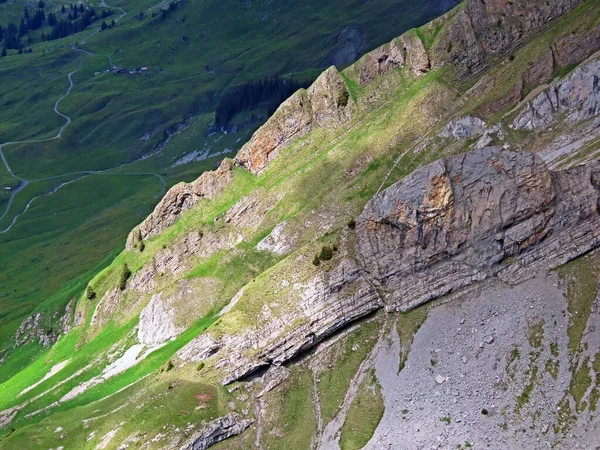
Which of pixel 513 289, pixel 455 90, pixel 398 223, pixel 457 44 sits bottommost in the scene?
pixel 513 289

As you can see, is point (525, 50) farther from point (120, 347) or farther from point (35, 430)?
point (35, 430)

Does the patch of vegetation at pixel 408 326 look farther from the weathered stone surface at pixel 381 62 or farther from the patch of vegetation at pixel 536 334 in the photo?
the weathered stone surface at pixel 381 62

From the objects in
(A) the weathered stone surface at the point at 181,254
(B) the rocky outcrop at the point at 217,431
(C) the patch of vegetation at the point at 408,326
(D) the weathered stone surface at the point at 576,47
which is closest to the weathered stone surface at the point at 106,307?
(A) the weathered stone surface at the point at 181,254

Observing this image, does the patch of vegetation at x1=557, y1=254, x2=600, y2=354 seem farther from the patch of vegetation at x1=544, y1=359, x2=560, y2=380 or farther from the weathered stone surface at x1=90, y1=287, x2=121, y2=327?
the weathered stone surface at x1=90, y1=287, x2=121, y2=327

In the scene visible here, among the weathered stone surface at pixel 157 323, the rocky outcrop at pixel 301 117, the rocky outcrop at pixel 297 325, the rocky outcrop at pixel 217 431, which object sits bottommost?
the rocky outcrop at pixel 217 431

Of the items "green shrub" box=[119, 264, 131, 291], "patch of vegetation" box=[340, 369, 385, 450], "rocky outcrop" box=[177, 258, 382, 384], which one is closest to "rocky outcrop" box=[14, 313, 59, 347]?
"green shrub" box=[119, 264, 131, 291]

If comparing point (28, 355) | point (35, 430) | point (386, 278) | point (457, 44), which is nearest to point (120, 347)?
point (35, 430)

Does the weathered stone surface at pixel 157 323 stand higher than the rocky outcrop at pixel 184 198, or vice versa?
the rocky outcrop at pixel 184 198
